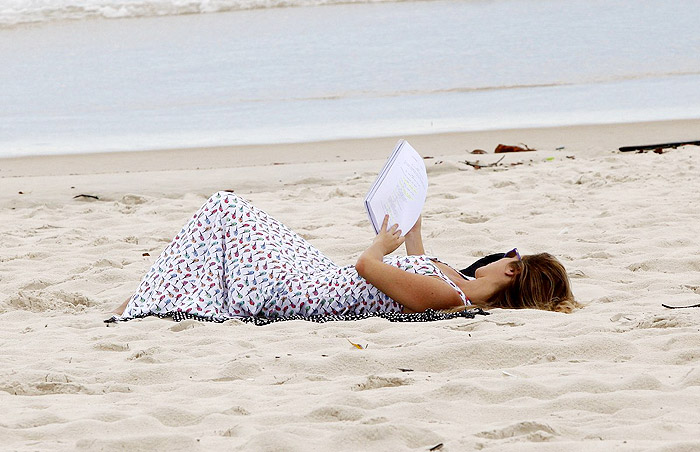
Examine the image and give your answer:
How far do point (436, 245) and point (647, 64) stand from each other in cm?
1003

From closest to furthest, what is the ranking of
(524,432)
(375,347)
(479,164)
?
1. (524,432)
2. (375,347)
3. (479,164)

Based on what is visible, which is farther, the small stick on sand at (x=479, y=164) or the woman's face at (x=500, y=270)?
the small stick on sand at (x=479, y=164)

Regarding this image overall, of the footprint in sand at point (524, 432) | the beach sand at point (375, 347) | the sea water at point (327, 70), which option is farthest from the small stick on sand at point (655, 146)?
the footprint in sand at point (524, 432)

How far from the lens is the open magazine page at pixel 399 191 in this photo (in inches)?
157

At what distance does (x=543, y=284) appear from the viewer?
162 inches

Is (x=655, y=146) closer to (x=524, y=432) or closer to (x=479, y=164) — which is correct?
(x=479, y=164)

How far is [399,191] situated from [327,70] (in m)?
11.0

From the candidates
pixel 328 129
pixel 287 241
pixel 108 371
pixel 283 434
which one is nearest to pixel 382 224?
pixel 287 241

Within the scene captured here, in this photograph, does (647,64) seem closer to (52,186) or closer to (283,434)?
(52,186)

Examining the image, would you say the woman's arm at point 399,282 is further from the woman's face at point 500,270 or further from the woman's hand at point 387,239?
the woman's face at point 500,270

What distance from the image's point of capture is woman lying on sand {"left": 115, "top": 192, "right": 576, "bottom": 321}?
4.02 m

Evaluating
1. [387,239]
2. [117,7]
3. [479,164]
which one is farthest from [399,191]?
[117,7]

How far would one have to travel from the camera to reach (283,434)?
8.43 ft

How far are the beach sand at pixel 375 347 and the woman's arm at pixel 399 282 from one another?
0.16m
